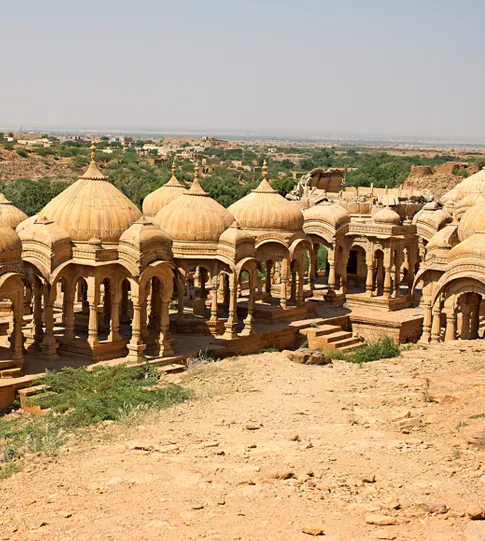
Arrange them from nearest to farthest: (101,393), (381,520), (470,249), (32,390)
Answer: (381,520) < (101,393) < (32,390) < (470,249)

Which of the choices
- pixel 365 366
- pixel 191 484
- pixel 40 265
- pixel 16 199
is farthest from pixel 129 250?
pixel 16 199

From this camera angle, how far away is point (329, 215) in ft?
88.1

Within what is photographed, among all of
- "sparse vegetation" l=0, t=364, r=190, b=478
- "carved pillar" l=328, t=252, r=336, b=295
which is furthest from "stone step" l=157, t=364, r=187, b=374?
"carved pillar" l=328, t=252, r=336, b=295

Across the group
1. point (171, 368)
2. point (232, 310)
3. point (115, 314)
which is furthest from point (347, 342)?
point (115, 314)

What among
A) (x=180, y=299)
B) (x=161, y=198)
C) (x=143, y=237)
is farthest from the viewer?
(x=161, y=198)

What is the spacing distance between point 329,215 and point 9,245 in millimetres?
11997

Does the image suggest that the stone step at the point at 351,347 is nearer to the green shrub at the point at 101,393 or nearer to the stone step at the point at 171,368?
the stone step at the point at 171,368

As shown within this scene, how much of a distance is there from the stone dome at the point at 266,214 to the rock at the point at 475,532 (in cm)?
1552

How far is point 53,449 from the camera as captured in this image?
A: 1327 centimetres

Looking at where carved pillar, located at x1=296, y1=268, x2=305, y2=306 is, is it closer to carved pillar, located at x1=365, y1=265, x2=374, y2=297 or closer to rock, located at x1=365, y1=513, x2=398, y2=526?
carved pillar, located at x1=365, y1=265, x2=374, y2=297

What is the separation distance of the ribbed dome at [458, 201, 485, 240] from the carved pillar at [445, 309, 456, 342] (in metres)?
2.23

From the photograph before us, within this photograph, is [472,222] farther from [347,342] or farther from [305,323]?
[305,323]

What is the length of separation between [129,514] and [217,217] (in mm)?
12580

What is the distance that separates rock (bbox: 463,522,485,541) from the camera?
9.24 meters
